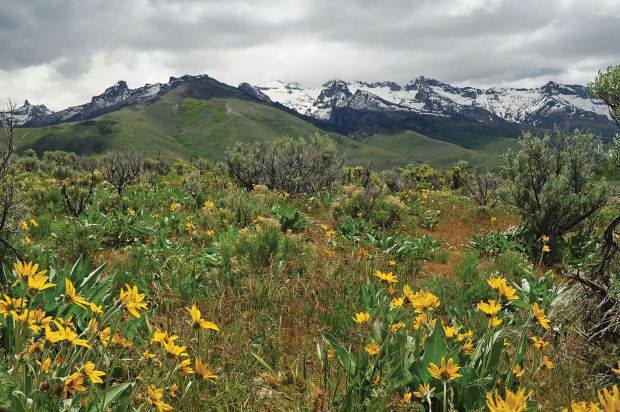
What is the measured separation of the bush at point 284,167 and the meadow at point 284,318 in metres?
4.59

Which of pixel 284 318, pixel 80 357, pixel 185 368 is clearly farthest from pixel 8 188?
pixel 185 368

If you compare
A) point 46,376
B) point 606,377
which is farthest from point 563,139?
point 46,376

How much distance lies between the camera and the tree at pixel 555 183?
29.0 ft

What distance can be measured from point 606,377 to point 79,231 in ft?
22.7

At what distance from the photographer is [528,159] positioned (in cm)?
973

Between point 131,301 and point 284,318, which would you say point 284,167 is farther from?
point 131,301

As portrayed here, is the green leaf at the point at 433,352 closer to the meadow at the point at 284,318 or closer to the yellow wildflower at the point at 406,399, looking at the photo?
the meadow at the point at 284,318

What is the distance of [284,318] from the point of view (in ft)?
14.6

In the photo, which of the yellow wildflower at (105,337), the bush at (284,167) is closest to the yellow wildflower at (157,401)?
the yellow wildflower at (105,337)

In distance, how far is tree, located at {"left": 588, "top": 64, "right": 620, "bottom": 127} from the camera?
5.59 meters

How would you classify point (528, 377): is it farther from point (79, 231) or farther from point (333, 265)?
point (79, 231)

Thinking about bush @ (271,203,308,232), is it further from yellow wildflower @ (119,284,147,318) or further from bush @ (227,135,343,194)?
yellow wildflower @ (119,284,147,318)

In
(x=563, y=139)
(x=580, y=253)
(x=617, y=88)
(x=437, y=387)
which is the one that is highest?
(x=617, y=88)

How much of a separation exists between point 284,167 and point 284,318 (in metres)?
11.5
